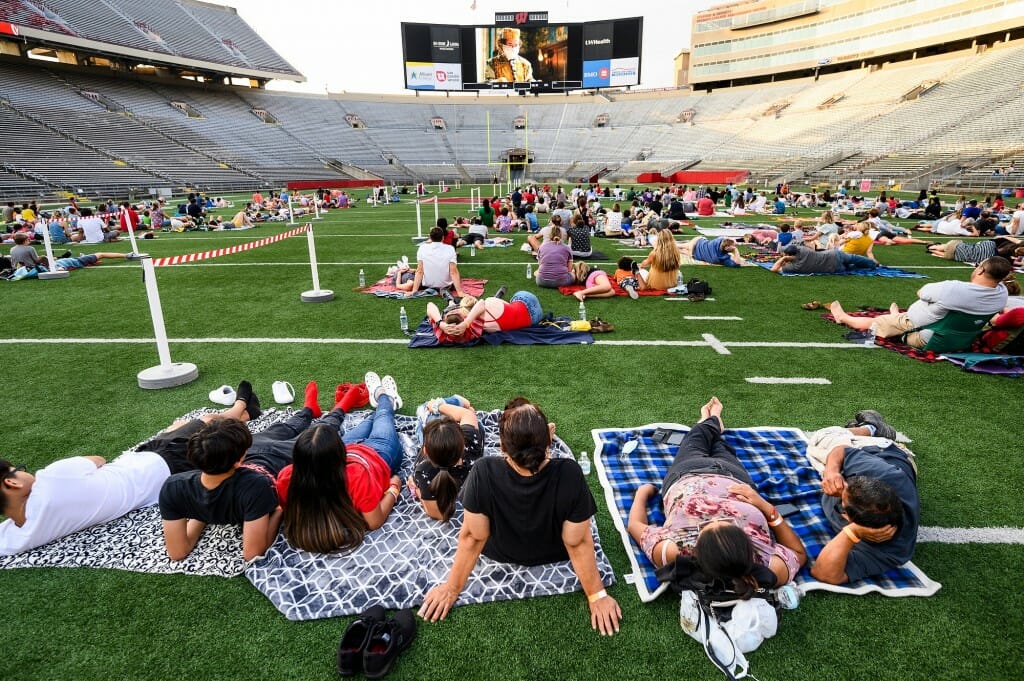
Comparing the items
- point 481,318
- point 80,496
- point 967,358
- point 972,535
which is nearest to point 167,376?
point 80,496

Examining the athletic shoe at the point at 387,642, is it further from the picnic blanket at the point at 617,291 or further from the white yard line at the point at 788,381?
the picnic blanket at the point at 617,291

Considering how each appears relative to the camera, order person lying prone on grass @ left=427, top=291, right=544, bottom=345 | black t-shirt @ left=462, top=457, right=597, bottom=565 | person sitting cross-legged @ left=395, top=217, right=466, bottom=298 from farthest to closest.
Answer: person sitting cross-legged @ left=395, top=217, right=466, bottom=298
person lying prone on grass @ left=427, top=291, right=544, bottom=345
black t-shirt @ left=462, top=457, right=597, bottom=565

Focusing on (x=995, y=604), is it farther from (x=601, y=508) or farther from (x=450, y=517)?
(x=450, y=517)

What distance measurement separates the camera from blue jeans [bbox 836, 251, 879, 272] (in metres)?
10.8

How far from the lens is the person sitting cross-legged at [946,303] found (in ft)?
19.1

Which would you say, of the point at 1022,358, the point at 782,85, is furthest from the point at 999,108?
the point at 1022,358

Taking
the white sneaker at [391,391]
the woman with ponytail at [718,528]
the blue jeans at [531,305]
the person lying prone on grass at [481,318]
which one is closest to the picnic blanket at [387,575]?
the woman with ponytail at [718,528]

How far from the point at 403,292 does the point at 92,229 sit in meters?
13.6

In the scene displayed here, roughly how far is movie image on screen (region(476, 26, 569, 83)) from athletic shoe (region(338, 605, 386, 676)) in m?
56.1

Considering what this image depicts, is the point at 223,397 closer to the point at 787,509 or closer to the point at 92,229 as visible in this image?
the point at 787,509

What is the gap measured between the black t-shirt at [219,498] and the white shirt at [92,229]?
58.9 feet

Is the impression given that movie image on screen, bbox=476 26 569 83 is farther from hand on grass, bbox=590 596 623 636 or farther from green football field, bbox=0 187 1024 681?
hand on grass, bbox=590 596 623 636

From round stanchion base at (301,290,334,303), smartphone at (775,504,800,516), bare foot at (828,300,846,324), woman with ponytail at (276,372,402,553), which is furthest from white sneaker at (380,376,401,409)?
bare foot at (828,300,846,324)

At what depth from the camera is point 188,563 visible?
3303mm
